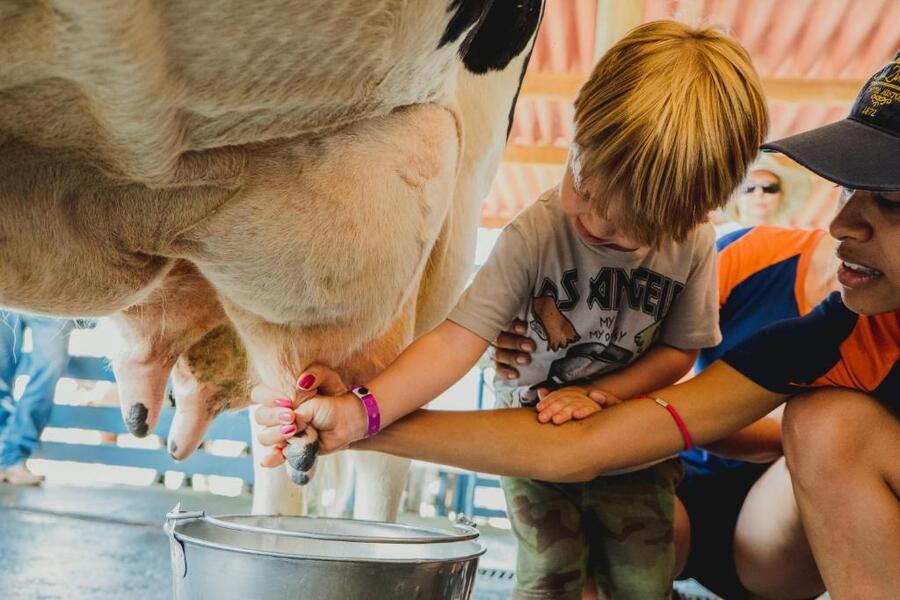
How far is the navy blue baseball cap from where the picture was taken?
862 mm

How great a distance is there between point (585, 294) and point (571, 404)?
0.13 metres

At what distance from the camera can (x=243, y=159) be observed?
76 cm

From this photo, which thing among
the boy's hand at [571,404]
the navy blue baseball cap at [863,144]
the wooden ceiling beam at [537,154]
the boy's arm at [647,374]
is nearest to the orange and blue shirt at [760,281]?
the boy's arm at [647,374]

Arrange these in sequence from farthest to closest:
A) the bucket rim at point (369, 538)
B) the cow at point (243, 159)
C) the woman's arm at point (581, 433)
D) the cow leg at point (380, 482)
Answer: the cow leg at point (380, 482) < the woman's arm at point (581, 433) < the bucket rim at point (369, 538) < the cow at point (243, 159)

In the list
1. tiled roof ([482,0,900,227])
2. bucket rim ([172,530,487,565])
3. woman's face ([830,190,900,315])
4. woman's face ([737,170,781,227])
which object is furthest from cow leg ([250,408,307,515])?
tiled roof ([482,0,900,227])

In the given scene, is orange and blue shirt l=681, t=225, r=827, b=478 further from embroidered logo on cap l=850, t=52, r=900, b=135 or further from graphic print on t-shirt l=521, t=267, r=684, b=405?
embroidered logo on cap l=850, t=52, r=900, b=135

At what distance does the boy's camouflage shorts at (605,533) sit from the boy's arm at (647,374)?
135 millimetres

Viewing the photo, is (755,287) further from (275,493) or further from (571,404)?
(275,493)

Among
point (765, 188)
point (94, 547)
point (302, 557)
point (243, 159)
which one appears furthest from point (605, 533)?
point (765, 188)

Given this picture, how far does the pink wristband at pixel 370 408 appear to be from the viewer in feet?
3.01

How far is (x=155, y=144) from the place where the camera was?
66 cm

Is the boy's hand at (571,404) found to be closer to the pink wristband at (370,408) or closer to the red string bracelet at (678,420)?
the red string bracelet at (678,420)

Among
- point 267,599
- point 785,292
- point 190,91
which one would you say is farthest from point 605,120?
point 785,292

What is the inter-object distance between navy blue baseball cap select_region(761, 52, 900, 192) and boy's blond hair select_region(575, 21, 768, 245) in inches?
2.0
